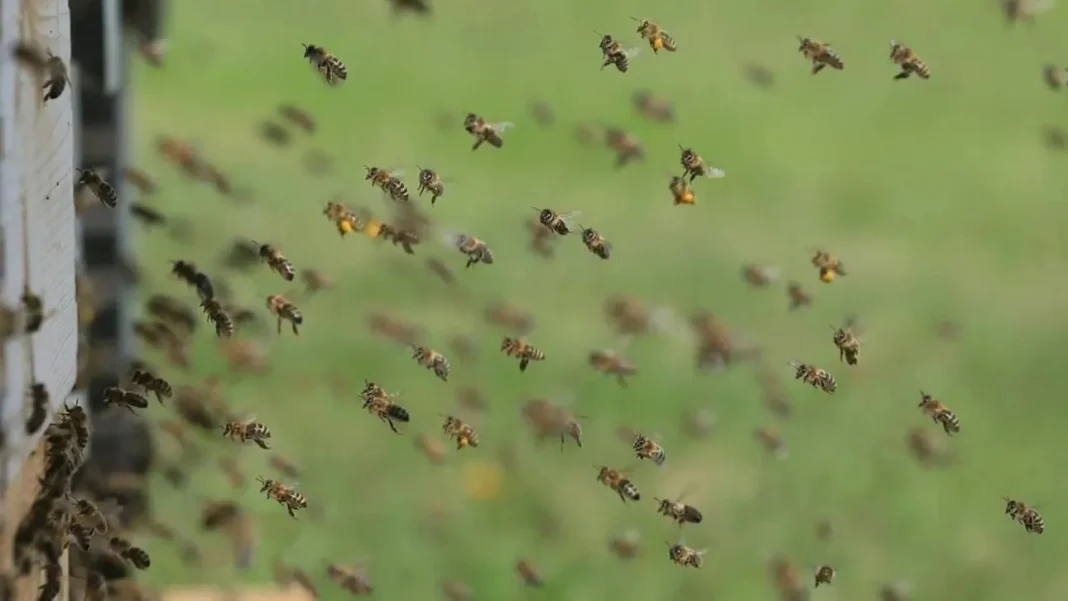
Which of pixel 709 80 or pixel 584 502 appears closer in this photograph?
pixel 584 502

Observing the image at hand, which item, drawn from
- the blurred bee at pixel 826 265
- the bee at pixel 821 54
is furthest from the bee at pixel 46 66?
the blurred bee at pixel 826 265

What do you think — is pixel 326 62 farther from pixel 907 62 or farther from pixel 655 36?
pixel 907 62

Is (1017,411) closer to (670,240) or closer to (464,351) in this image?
(670,240)

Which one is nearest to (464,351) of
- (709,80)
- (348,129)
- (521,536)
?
(521,536)

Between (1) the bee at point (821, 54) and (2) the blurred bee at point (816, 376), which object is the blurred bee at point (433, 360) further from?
(1) the bee at point (821, 54)

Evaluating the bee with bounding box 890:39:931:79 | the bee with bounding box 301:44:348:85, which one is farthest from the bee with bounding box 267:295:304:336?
the bee with bounding box 890:39:931:79

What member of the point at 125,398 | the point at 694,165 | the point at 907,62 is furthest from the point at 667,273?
the point at 125,398

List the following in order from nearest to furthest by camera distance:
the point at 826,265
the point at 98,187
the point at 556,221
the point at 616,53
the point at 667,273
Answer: the point at 98,187 < the point at 556,221 < the point at 616,53 < the point at 826,265 < the point at 667,273
